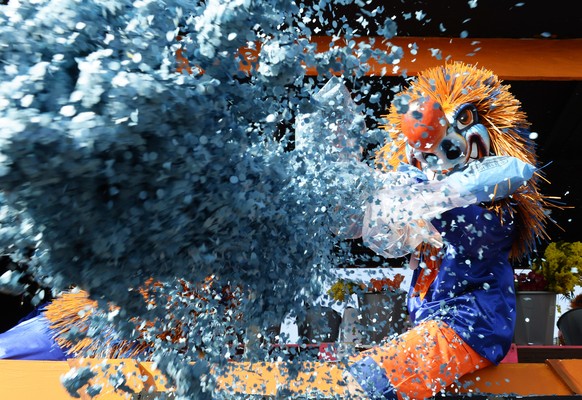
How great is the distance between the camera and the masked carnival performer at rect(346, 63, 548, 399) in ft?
4.31

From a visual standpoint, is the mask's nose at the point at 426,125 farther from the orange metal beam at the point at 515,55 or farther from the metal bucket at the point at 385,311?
the orange metal beam at the point at 515,55

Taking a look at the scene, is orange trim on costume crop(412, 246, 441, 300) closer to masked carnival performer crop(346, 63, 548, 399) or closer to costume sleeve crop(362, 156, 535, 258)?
masked carnival performer crop(346, 63, 548, 399)

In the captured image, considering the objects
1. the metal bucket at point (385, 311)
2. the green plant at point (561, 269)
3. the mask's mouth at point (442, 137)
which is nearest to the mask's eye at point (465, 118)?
the mask's mouth at point (442, 137)

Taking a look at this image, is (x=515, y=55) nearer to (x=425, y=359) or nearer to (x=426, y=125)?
(x=426, y=125)

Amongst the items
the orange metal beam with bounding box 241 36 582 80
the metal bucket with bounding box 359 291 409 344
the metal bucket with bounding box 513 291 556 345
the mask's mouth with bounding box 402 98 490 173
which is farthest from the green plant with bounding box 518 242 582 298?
the mask's mouth with bounding box 402 98 490 173

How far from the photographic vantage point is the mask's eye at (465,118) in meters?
1.65

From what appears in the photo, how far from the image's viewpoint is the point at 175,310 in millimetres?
871

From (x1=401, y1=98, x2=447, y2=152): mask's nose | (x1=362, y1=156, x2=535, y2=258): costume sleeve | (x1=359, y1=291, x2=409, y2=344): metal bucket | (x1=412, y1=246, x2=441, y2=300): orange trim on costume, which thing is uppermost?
(x1=401, y1=98, x2=447, y2=152): mask's nose

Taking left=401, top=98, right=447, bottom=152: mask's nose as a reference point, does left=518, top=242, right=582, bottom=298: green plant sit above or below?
below

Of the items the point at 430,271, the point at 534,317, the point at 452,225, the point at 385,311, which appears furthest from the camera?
the point at 534,317

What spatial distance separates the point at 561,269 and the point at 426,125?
→ 44.1 inches

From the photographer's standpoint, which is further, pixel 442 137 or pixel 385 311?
pixel 385 311

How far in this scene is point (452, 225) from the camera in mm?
1466

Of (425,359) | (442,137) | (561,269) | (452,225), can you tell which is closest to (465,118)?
(442,137)
